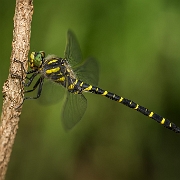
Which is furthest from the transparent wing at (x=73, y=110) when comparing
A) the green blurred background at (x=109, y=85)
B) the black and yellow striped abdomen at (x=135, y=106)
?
the green blurred background at (x=109, y=85)

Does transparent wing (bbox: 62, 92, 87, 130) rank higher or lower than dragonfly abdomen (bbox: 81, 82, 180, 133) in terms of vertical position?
lower

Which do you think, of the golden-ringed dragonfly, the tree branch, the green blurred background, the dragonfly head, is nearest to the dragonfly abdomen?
the golden-ringed dragonfly

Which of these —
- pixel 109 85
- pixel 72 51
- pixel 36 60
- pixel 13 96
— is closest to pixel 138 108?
pixel 109 85

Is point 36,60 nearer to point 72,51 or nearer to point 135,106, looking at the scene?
point 72,51

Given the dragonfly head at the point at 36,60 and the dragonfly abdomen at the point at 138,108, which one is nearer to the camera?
the dragonfly head at the point at 36,60

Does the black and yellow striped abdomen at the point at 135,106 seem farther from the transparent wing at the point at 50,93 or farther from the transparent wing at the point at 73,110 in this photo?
the transparent wing at the point at 50,93

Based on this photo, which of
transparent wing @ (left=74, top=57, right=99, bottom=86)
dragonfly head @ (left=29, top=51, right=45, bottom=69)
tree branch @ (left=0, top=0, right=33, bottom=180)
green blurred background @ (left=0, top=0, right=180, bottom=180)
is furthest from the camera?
green blurred background @ (left=0, top=0, right=180, bottom=180)

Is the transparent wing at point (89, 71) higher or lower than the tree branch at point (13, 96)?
higher

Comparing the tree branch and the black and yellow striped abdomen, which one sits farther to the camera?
the black and yellow striped abdomen

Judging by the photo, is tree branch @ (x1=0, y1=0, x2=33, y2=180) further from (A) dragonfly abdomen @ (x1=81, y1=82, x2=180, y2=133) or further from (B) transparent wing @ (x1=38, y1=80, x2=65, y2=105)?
(A) dragonfly abdomen @ (x1=81, y1=82, x2=180, y2=133)
